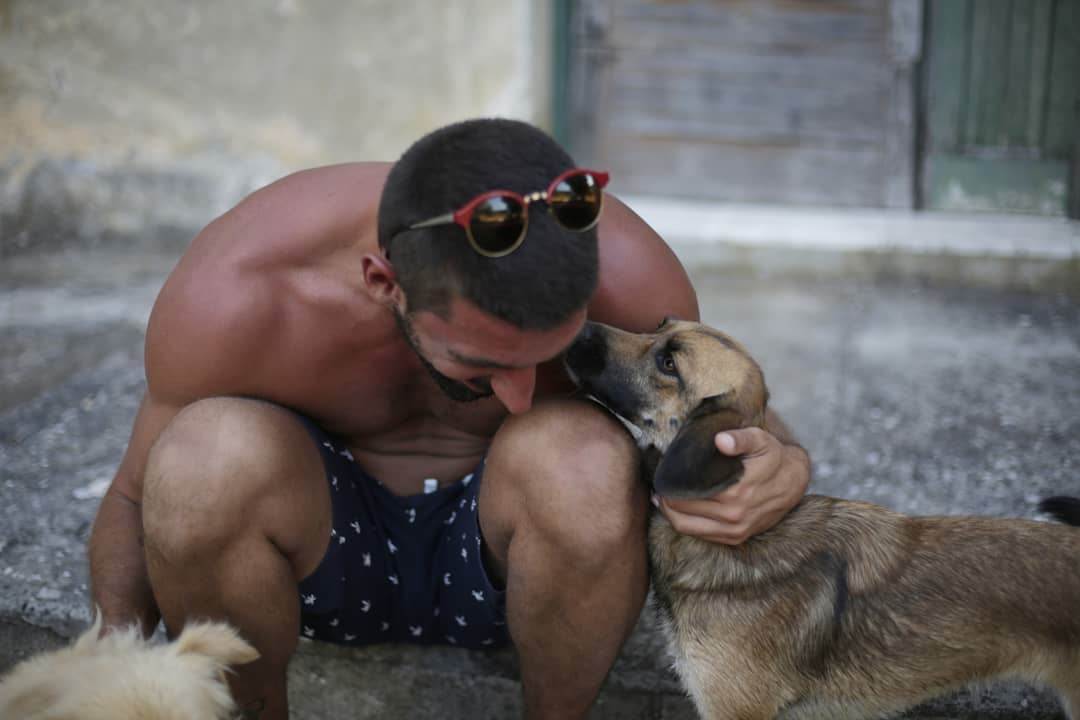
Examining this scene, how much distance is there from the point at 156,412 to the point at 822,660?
1669 millimetres

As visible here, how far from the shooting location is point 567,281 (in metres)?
2.15

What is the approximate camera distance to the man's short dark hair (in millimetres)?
2109

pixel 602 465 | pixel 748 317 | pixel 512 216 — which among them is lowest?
pixel 748 317

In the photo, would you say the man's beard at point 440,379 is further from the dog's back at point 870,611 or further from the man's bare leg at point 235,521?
the dog's back at point 870,611

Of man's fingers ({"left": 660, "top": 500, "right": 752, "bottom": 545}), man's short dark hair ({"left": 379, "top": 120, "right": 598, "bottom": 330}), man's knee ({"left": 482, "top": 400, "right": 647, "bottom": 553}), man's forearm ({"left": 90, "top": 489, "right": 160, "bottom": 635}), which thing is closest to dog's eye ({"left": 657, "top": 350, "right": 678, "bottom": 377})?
man's knee ({"left": 482, "top": 400, "right": 647, "bottom": 553})

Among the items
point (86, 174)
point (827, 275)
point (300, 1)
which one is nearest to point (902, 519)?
point (827, 275)

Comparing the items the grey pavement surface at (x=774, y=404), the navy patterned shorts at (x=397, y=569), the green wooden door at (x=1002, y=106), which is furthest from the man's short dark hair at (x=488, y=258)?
the green wooden door at (x=1002, y=106)

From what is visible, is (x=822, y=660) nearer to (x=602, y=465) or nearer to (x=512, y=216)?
(x=602, y=465)

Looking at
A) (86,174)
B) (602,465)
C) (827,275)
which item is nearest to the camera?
(602,465)

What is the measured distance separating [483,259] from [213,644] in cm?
84

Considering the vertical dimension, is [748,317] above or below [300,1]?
below

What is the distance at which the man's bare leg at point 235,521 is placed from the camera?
2256 mm

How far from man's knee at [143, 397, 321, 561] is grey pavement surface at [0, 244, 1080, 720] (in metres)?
0.76

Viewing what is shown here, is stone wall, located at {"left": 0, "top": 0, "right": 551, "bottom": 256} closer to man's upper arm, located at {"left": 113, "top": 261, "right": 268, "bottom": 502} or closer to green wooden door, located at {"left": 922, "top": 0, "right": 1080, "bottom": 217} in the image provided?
green wooden door, located at {"left": 922, "top": 0, "right": 1080, "bottom": 217}
